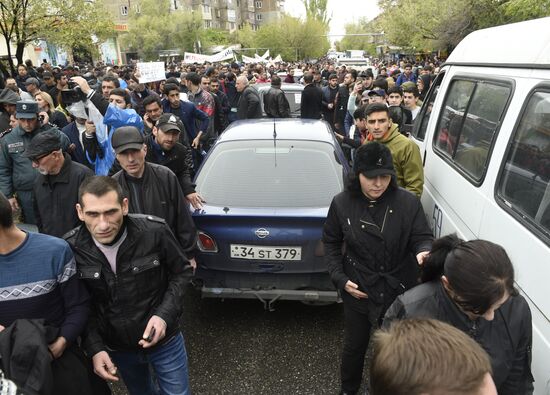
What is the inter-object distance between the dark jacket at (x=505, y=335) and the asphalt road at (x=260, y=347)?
1506 millimetres

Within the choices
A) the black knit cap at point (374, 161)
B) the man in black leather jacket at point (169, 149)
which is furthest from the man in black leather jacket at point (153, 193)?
the black knit cap at point (374, 161)

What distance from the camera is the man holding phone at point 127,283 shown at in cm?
199

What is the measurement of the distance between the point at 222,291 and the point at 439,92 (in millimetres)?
2722

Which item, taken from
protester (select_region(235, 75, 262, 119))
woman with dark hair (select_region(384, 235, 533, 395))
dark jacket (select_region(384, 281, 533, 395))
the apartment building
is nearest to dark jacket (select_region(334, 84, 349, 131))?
protester (select_region(235, 75, 262, 119))

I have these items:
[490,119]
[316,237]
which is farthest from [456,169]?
[316,237]

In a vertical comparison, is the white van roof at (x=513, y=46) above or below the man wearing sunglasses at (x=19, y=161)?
above

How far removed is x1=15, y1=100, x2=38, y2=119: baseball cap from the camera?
12.8ft

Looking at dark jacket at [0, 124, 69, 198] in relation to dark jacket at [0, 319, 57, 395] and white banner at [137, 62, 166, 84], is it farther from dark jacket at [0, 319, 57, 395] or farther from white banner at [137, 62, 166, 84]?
white banner at [137, 62, 166, 84]

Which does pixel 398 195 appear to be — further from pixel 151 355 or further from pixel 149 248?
pixel 151 355

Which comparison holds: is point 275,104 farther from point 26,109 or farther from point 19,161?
point 19,161

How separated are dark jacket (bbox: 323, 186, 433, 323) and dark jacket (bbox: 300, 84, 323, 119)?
6.56 m

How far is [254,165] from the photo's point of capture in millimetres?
3703

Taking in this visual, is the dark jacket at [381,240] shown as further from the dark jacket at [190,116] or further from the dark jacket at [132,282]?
the dark jacket at [190,116]

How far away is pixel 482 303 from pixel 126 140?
2.32 metres
